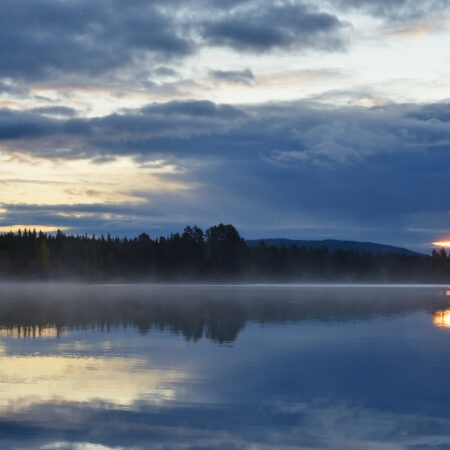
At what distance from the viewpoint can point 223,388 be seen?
78.8 ft

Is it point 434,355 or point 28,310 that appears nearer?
point 434,355

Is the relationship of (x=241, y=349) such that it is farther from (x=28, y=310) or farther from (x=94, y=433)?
(x=28, y=310)

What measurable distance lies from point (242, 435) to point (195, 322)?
35.0 m

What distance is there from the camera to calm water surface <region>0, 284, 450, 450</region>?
688 inches

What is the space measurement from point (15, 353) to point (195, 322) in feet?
70.5

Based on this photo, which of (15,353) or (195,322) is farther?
(195,322)

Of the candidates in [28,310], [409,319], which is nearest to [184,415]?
[409,319]

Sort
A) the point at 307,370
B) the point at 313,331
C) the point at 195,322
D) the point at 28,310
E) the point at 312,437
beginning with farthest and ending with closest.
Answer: the point at 28,310, the point at 195,322, the point at 313,331, the point at 307,370, the point at 312,437

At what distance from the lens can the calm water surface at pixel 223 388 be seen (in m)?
17.5

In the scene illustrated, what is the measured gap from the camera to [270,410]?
67.3 ft

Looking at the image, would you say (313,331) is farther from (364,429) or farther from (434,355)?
(364,429)

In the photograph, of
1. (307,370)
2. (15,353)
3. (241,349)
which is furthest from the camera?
(241,349)

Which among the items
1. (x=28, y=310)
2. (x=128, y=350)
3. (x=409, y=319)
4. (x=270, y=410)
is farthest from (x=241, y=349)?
(x=28, y=310)

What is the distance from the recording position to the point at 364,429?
1847cm
